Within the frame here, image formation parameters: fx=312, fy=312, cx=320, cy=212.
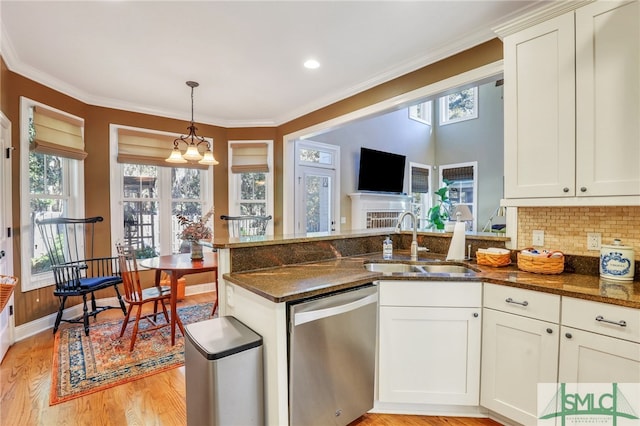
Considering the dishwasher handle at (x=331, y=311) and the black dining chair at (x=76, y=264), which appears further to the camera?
the black dining chair at (x=76, y=264)

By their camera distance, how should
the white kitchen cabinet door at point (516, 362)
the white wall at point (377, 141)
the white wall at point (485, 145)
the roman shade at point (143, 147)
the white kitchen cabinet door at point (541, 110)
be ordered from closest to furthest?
the white kitchen cabinet door at point (516, 362), the white kitchen cabinet door at point (541, 110), the roman shade at point (143, 147), the white wall at point (377, 141), the white wall at point (485, 145)

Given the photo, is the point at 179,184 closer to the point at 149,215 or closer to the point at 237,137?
the point at 149,215

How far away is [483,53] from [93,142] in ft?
14.4

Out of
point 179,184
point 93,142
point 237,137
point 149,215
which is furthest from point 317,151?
point 93,142

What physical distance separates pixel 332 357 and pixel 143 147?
396cm

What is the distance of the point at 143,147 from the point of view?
4258 millimetres

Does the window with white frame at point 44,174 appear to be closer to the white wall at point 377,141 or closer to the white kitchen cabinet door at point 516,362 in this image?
the white wall at point 377,141

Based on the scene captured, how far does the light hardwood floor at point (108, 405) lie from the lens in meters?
1.88

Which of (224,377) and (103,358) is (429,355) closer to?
(224,377)

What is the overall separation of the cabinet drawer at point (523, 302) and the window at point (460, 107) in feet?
22.1

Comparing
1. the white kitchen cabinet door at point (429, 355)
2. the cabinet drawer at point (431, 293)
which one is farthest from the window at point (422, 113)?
the white kitchen cabinet door at point (429, 355)

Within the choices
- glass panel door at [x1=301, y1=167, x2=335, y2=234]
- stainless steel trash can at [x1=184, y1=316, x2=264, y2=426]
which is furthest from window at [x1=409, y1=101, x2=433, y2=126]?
stainless steel trash can at [x1=184, y1=316, x2=264, y2=426]

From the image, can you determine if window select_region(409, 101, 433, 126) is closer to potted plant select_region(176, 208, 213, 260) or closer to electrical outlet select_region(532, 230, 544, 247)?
electrical outlet select_region(532, 230, 544, 247)

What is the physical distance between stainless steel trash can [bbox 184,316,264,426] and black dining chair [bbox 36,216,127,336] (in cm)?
223
